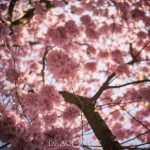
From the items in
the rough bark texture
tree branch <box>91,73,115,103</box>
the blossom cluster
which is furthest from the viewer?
tree branch <box>91,73,115,103</box>

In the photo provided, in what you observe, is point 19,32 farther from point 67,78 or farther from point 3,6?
point 67,78

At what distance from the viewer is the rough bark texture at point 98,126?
6.06 meters

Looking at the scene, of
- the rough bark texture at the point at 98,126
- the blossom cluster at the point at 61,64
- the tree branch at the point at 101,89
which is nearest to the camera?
the blossom cluster at the point at 61,64

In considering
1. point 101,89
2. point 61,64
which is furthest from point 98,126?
point 61,64

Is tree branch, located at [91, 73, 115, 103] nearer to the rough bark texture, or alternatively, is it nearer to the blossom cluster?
the rough bark texture

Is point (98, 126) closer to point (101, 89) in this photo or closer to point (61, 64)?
point (101, 89)

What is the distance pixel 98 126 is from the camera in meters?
6.76

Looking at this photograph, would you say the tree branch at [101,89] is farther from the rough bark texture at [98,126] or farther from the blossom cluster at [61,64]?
the blossom cluster at [61,64]

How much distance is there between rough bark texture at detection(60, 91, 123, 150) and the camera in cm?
606

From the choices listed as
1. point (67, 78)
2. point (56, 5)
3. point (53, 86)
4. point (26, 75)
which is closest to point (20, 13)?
point (56, 5)

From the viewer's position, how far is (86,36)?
1071cm

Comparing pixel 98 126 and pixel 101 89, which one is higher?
pixel 101 89

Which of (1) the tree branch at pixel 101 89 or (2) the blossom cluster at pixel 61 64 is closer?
(2) the blossom cluster at pixel 61 64

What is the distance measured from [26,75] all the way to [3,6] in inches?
84.9
